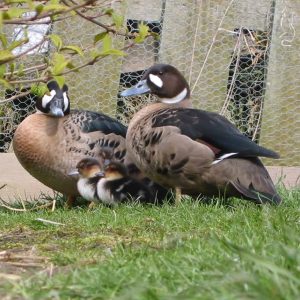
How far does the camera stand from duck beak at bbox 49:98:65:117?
7.21 metres

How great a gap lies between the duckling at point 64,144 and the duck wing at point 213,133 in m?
0.73

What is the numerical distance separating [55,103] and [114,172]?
86cm

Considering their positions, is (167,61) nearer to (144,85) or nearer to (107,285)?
(144,85)

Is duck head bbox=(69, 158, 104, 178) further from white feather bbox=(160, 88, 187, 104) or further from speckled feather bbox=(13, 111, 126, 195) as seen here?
white feather bbox=(160, 88, 187, 104)

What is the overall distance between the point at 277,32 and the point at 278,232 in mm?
4571

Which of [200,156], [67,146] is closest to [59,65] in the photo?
[200,156]

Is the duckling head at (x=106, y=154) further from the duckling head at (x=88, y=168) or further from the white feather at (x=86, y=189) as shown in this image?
the white feather at (x=86, y=189)

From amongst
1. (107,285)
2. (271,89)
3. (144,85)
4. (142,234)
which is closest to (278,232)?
(142,234)

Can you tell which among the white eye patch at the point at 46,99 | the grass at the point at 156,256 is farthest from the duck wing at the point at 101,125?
the grass at the point at 156,256

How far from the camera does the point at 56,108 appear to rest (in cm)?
725

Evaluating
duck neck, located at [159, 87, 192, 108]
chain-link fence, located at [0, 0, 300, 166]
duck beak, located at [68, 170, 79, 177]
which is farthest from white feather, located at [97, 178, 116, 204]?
chain-link fence, located at [0, 0, 300, 166]

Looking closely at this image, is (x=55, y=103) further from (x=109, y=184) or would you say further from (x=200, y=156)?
(x=200, y=156)

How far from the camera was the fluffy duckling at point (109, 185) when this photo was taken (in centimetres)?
668

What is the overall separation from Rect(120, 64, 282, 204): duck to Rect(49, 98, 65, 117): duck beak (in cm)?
86
